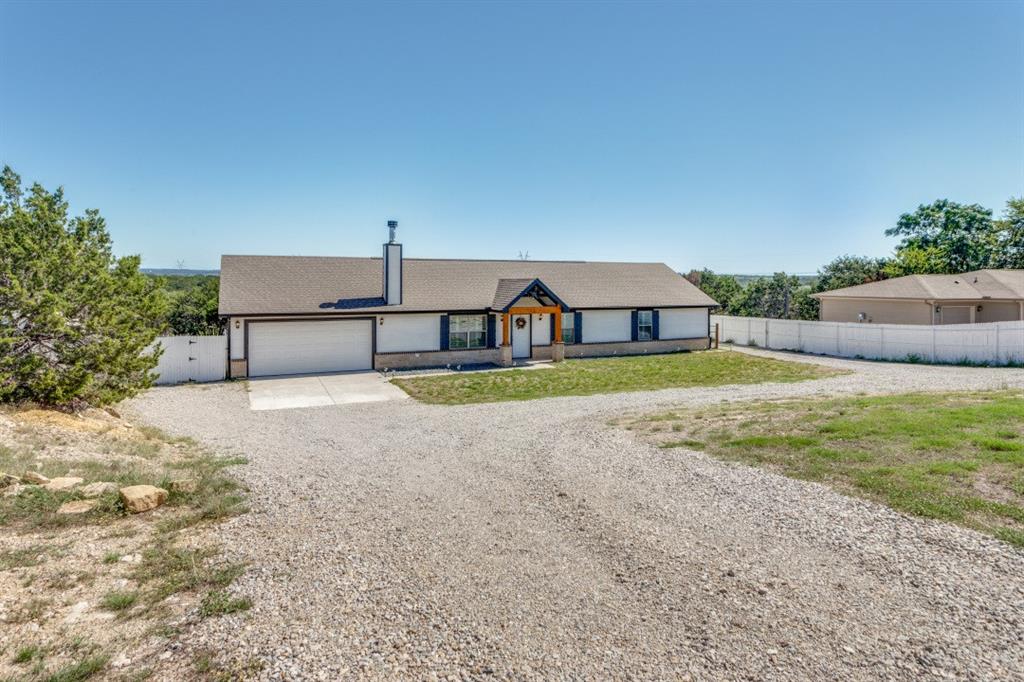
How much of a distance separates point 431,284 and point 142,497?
716 inches

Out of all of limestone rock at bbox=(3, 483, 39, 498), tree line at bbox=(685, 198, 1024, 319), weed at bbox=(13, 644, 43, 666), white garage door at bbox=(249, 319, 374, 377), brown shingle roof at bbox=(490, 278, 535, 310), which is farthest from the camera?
tree line at bbox=(685, 198, 1024, 319)

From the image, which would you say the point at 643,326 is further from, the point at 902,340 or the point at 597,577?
the point at 597,577

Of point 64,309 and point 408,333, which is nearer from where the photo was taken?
point 64,309

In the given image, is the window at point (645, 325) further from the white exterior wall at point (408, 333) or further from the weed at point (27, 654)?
the weed at point (27, 654)

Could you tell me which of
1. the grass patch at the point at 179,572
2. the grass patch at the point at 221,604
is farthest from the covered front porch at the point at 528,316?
the grass patch at the point at 221,604

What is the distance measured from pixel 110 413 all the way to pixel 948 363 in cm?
2715

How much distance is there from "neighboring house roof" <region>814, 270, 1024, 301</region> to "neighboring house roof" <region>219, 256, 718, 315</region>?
908cm

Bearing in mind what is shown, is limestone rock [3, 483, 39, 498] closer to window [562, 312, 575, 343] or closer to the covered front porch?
the covered front porch

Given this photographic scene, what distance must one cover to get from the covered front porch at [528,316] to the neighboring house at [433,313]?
46 mm

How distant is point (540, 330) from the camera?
81.9 ft

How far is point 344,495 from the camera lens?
25.5 feet

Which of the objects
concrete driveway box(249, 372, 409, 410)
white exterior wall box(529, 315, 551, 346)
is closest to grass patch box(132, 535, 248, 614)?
concrete driveway box(249, 372, 409, 410)

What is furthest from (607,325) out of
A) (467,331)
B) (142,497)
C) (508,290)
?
(142,497)

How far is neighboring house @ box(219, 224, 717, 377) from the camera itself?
67.4ft
